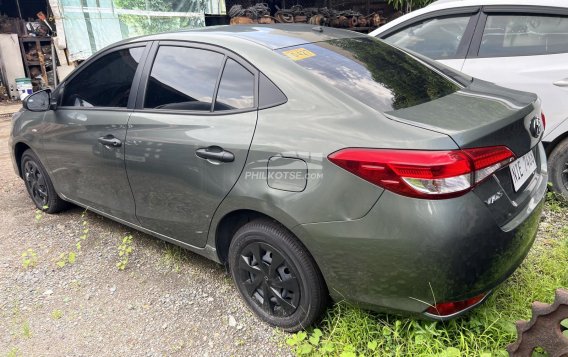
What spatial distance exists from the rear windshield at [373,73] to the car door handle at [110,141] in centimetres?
128

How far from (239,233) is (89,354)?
106 cm

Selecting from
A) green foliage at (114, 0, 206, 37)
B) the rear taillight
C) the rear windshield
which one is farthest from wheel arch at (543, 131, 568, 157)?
green foliage at (114, 0, 206, 37)

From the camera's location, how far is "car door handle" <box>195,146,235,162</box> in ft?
7.27

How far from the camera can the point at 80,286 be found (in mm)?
2934

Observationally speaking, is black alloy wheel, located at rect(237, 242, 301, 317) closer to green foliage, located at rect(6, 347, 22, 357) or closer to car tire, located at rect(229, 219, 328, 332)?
car tire, located at rect(229, 219, 328, 332)

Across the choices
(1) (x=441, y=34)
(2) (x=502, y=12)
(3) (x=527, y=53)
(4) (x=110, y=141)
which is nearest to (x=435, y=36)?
(1) (x=441, y=34)

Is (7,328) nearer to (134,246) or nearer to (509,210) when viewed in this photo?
(134,246)

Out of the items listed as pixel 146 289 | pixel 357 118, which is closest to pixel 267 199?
pixel 357 118

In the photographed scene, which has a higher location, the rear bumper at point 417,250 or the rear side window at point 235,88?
the rear side window at point 235,88

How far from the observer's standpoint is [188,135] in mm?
2406

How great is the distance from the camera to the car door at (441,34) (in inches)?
148

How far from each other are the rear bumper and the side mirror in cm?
257

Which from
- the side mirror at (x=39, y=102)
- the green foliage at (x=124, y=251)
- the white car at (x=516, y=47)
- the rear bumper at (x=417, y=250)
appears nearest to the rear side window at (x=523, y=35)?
the white car at (x=516, y=47)

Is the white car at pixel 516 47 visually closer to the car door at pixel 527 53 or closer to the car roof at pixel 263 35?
the car door at pixel 527 53
